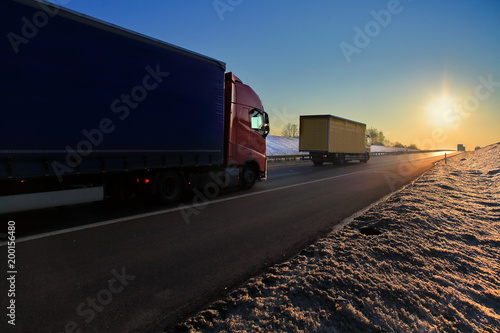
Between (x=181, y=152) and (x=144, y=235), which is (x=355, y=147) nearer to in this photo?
(x=181, y=152)

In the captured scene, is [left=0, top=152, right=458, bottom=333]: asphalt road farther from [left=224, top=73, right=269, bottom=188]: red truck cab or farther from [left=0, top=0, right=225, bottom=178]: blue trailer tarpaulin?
[left=224, top=73, right=269, bottom=188]: red truck cab

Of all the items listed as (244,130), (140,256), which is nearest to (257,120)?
(244,130)

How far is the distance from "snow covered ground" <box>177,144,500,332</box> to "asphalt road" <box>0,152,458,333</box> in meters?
0.47

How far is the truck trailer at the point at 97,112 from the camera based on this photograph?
174 inches

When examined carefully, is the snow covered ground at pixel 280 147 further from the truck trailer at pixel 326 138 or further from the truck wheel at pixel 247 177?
the truck wheel at pixel 247 177

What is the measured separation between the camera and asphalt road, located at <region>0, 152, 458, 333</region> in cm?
259

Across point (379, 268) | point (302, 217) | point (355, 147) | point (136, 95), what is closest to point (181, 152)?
point (136, 95)

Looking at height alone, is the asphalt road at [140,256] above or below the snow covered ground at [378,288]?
below

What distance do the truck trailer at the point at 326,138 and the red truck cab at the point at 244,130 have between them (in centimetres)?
1378

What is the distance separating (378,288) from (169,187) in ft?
18.7

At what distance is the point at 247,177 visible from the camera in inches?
387

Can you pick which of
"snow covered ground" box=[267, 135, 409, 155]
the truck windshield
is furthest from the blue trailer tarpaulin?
"snow covered ground" box=[267, 135, 409, 155]

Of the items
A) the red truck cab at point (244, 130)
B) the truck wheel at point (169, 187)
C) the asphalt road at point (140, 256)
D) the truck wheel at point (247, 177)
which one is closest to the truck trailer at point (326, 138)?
the red truck cab at point (244, 130)

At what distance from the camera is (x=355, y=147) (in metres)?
28.1
